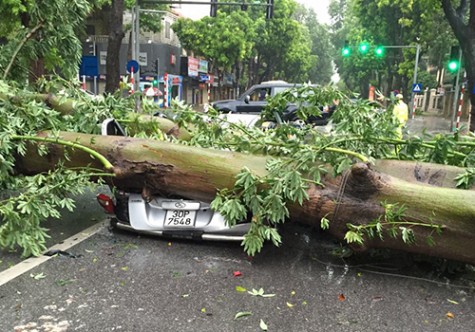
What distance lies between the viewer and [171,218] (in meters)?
4.41

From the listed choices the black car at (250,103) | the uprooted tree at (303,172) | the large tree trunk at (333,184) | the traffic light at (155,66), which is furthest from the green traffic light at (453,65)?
the traffic light at (155,66)

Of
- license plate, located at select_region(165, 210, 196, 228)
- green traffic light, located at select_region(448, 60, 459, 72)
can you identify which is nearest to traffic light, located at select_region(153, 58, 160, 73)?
green traffic light, located at select_region(448, 60, 459, 72)

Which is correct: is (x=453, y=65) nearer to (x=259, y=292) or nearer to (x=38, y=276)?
(x=259, y=292)

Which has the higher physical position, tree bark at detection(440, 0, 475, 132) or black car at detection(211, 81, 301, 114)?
tree bark at detection(440, 0, 475, 132)

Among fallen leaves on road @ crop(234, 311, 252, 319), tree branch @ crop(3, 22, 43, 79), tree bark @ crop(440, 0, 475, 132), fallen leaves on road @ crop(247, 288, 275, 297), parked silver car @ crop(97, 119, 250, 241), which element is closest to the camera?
fallen leaves on road @ crop(234, 311, 252, 319)

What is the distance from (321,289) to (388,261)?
2.89ft

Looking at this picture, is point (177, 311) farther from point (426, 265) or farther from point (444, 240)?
point (426, 265)

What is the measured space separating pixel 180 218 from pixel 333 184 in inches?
55.4

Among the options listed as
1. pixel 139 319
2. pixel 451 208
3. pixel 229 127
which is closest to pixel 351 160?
pixel 451 208

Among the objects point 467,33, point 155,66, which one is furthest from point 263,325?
point 155,66

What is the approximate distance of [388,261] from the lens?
4180 mm

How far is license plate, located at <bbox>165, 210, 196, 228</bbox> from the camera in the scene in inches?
171

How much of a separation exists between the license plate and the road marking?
945 mm

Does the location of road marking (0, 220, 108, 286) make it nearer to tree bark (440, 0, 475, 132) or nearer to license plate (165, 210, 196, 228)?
license plate (165, 210, 196, 228)
